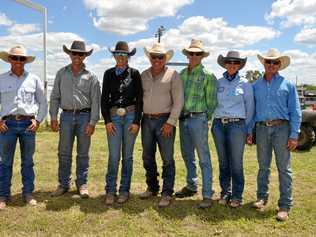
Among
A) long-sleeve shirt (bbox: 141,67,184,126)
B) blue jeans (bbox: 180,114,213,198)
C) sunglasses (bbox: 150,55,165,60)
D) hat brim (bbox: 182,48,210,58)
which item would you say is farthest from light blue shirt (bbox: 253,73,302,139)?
sunglasses (bbox: 150,55,165,60)

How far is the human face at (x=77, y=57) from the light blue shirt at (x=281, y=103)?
2390 millimetres

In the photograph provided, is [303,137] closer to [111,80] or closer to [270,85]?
[270,85]

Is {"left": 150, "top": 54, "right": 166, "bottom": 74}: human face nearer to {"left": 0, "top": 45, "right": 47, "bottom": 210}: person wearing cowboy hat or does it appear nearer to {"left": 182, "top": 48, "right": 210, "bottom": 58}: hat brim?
{"left": 182, "top": 48, "right": 210, "bottom": 58}: hat brim

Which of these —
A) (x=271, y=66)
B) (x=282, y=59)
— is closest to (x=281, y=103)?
(x=271, y=66)

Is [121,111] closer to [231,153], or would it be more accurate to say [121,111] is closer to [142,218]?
[142,218]

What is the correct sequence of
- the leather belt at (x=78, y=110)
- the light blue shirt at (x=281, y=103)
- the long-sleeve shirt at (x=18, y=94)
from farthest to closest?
the leather belt at (x=78, y=110) < the long-sleeve shirt at (x=18, y=94) < the light blue shirt at (x=281, y=103)

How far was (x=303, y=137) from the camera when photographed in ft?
37.1

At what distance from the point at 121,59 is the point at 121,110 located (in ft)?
2.12

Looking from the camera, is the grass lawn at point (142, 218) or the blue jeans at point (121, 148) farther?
the blue jeans at point (121, 148)

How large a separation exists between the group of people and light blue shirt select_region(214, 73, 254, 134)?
1cm

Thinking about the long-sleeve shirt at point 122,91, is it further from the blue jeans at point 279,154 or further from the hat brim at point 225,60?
the blue jeans at point 279,154

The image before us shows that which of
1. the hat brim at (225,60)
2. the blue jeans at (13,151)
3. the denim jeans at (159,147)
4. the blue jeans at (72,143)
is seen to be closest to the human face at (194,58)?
the hat brim at (225,60)

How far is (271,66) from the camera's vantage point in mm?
5379

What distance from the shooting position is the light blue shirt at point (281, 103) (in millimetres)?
5234
